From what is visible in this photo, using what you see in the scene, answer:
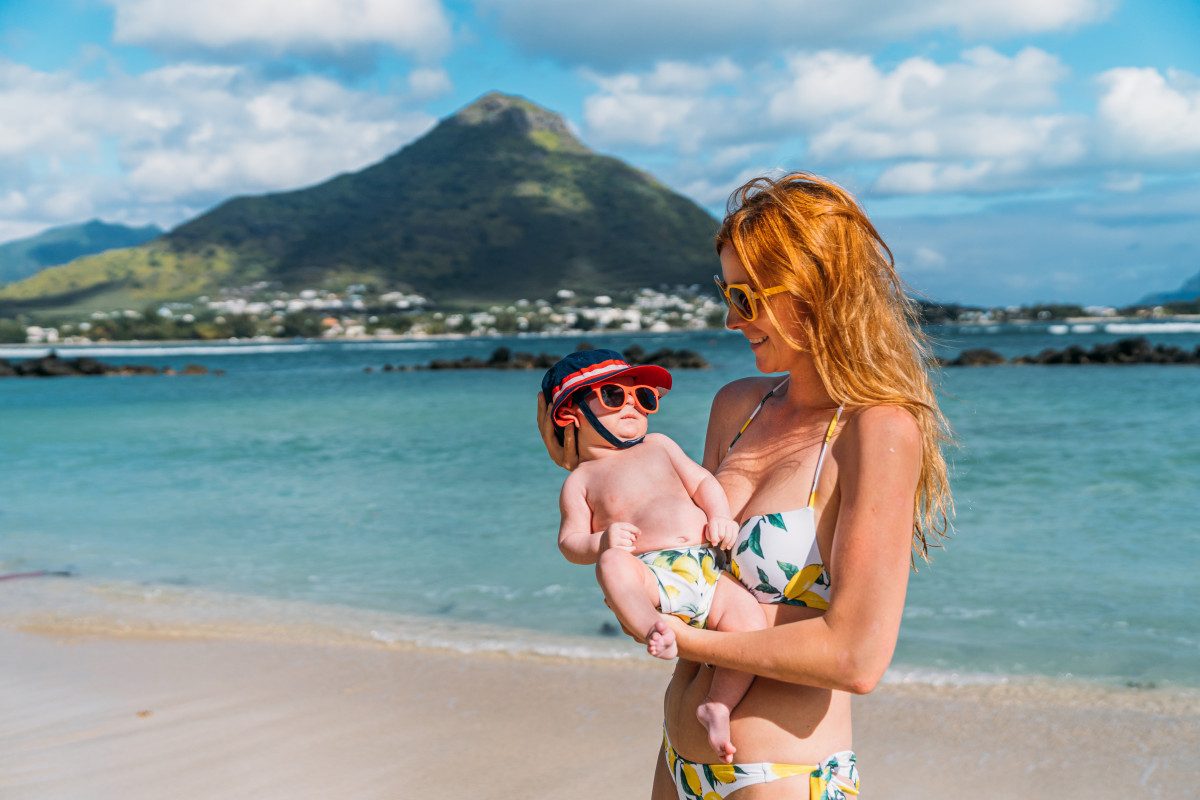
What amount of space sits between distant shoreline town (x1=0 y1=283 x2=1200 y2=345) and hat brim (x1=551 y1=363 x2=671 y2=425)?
3472 inches

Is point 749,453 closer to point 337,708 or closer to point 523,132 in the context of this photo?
point 337,708

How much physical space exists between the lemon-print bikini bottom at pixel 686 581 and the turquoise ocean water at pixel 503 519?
0.68 meters

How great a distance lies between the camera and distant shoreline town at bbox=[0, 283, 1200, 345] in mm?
93250

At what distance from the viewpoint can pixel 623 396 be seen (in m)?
2.45

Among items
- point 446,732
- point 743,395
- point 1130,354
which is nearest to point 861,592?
point 743,395

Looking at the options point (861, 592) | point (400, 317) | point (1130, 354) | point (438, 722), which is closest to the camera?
point (861, 592)

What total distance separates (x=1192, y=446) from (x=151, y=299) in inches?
4556

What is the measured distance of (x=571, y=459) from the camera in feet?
8.49

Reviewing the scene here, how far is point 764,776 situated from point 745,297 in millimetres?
945

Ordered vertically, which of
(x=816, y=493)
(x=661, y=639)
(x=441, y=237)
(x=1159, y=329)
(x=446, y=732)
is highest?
(x=441, y=237)

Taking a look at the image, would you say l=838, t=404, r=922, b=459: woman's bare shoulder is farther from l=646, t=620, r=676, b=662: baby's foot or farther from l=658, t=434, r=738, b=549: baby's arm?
l=646, t=620, r=676, b=662: baby's foot

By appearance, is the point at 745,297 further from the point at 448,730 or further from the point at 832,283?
the point at 448,730

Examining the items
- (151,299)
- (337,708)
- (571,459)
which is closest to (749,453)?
(571,459)

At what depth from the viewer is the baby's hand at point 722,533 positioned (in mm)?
2152
